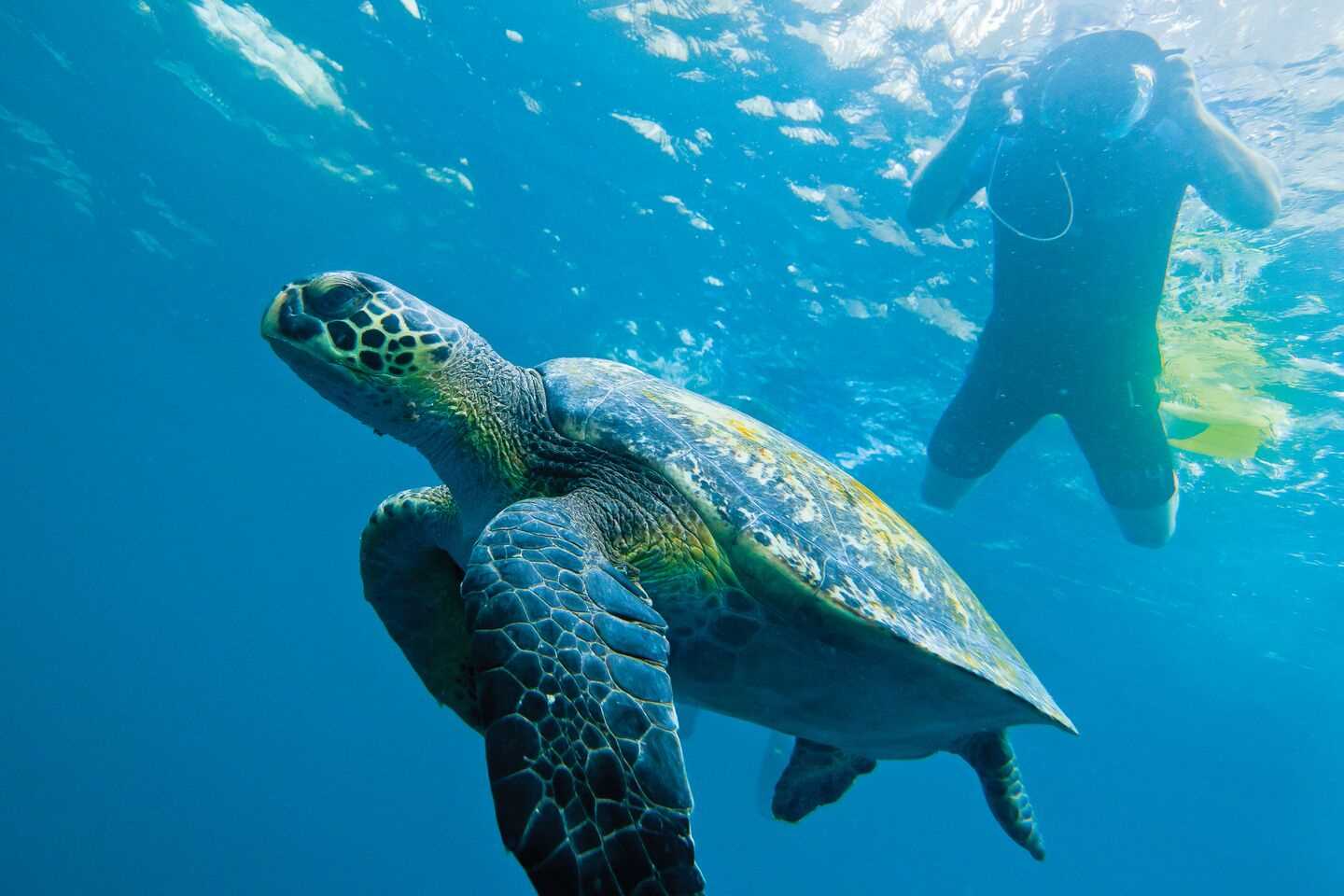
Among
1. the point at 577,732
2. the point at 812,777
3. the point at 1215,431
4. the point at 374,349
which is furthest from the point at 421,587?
the point at 1215,431

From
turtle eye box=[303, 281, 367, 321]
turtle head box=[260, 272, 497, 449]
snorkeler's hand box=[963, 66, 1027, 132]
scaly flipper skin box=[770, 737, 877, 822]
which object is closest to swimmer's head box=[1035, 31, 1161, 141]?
snorkeler's hand box=[963, 66, 1027, 132]

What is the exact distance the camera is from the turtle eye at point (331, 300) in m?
2.35

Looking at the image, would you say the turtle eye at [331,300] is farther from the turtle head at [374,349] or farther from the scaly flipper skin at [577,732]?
the scaly flipper skin at [577,732]

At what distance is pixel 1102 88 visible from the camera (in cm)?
487

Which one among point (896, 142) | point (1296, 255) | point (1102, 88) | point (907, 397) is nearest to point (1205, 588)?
point (907, 397)

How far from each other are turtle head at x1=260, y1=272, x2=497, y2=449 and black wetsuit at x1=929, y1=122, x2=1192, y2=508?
5314mm

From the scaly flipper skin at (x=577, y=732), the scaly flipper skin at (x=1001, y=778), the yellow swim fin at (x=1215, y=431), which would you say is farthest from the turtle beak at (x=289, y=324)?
the yellow swim fin at (x=1215, y=431)

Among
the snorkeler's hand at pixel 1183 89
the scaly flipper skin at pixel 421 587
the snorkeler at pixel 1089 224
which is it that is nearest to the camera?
the scaly flipper skin at pixel 421 587

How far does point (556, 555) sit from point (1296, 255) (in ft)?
30.4

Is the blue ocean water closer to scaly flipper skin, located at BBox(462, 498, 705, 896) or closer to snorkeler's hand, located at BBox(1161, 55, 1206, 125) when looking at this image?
snorkeler's hand, located at BBox(1161, 55, 1206, 125)

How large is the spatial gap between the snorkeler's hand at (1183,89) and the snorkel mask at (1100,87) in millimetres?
90

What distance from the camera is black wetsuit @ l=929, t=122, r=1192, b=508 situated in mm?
5344

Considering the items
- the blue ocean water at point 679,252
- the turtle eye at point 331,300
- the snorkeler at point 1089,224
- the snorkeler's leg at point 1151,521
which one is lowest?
the turtle eye at point 331,300

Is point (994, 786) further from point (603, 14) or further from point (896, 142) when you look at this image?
point (603, 14)
